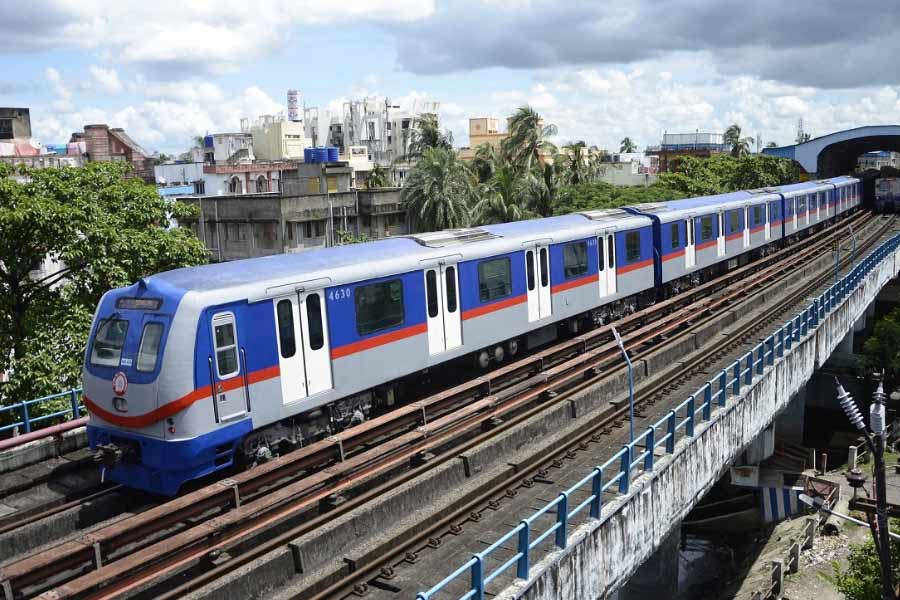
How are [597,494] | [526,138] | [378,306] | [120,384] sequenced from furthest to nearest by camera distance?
[526,138]
[378,306]
[120,384]
[597,494]

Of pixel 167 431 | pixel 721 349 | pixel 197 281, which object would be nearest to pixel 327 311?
pixel 197 281

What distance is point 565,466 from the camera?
482 inches

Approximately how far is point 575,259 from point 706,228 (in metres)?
9.20

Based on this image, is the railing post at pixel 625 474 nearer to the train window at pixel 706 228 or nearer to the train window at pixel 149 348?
the train window at pixel 149 348

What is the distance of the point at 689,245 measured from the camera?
79.6 ft

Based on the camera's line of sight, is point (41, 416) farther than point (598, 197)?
No

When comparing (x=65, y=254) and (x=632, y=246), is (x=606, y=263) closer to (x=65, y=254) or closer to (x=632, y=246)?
(x=632, y=246)

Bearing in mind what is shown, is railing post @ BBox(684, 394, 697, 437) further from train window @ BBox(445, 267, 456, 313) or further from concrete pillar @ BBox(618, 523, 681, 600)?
concrete pillar @ BBox(618, 523, 681, 600)

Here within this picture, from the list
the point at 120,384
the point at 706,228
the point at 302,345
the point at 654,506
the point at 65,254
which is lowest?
the point at 654,506

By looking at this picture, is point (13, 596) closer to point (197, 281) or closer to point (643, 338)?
point (197, 281)

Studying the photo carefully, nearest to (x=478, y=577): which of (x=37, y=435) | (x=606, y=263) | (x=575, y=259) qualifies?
(x=37, y=435)

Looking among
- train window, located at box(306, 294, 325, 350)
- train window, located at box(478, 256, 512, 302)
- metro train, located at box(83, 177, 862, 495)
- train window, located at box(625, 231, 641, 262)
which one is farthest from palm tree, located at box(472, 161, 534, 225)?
train window, located at box(306, 294, 325, 350)

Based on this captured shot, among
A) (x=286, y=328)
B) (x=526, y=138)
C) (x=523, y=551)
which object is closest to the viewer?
(x=523, y=551)

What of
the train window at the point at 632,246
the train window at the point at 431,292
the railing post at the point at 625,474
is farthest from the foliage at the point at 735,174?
the railing post at the point at 625,474
